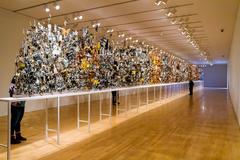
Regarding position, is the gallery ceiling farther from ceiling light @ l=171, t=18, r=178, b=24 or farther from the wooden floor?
the wooden floor

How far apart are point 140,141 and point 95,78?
81.8 inches

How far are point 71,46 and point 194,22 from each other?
529 centimetres

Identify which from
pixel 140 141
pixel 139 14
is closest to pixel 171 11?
pixel 139 14

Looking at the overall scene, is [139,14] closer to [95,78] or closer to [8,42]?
[95,78]

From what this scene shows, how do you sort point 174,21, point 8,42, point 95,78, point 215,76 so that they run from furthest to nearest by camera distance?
1. point 215,76
2. point 174,21
3. point 8,42
4. point 95,78

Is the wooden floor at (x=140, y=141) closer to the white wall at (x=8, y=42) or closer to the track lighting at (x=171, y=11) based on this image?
the white wall at (x=8, y=42)

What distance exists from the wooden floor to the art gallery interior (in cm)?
2

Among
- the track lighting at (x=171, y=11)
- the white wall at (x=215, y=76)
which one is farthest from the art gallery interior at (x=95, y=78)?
the white wall at (x=215, y=76)

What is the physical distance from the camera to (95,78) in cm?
601

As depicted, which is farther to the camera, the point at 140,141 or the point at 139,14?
the point at 139,14

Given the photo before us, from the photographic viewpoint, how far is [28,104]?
321 inches

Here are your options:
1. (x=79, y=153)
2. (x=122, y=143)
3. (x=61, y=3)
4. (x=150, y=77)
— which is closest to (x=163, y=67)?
(x=150, y=77)

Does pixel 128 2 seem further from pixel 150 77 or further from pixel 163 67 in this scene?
pixel 163 67

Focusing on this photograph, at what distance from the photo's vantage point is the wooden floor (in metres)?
3.85
